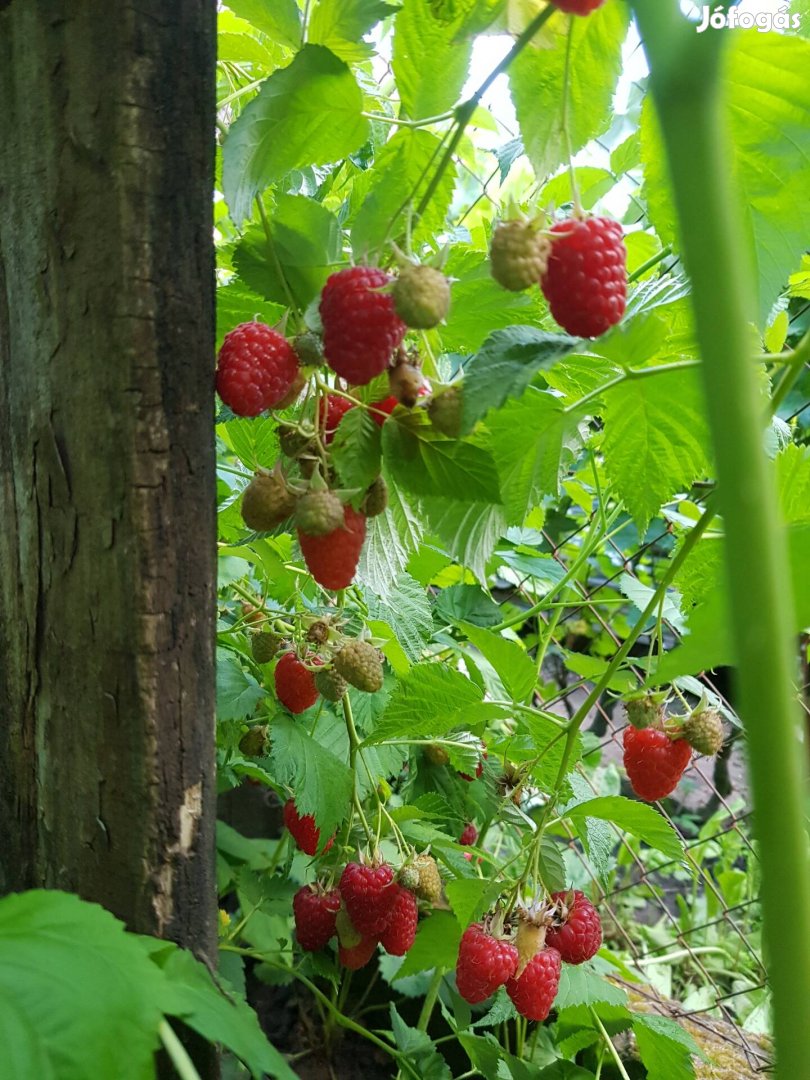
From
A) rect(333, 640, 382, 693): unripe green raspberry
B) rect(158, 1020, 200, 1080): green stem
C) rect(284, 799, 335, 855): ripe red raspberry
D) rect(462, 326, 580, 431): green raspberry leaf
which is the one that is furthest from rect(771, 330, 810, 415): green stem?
rect(284, 799, 335, 855): ripe red raspberry

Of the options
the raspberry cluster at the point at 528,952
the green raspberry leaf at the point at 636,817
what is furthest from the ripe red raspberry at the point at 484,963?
the green raspberry leaf at the point at 636,817

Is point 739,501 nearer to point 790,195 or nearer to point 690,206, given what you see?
point 690,206

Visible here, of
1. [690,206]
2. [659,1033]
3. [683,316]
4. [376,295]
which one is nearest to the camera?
[690,206]

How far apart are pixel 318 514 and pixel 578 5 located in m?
0.29

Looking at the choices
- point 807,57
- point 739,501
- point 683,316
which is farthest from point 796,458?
point 739,501

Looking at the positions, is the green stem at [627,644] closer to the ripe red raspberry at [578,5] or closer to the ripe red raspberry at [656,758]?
the ripe red raspberry at [656,758]

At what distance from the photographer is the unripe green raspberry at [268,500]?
0.51 meters

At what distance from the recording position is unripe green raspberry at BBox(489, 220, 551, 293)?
40 centimetres

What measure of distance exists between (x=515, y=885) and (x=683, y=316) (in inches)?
17.8

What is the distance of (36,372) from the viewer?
1.59ft

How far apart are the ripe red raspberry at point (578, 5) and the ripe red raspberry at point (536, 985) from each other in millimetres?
641

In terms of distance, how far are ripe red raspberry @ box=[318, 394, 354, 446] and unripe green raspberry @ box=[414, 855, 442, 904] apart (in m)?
0.39

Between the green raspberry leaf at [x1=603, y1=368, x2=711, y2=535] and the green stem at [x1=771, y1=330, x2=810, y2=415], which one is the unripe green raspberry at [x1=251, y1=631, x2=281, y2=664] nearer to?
the green raspberry leaf at [x1=603, y1=368, x2=711, y2=535]

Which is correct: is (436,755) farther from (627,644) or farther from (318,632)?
(627,644)
